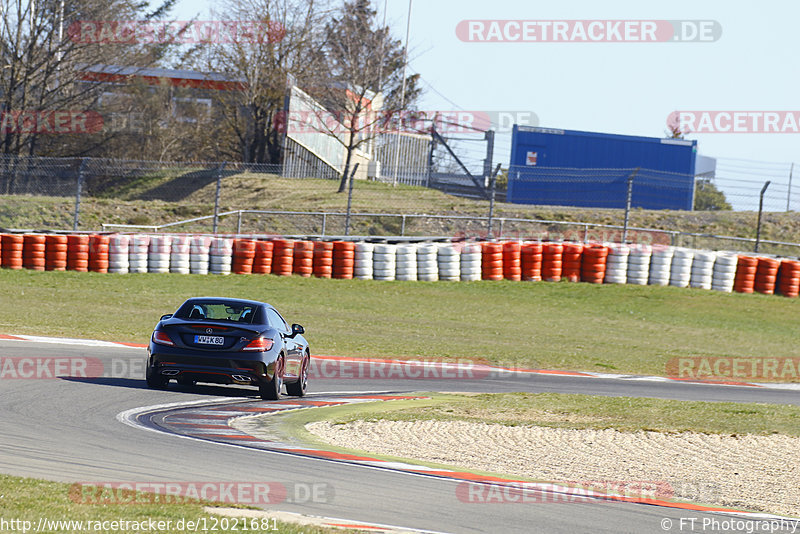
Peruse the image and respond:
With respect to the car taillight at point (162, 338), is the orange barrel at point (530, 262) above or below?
above

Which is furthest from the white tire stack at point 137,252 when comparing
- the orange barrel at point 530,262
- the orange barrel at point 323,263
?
the orange barrel at point 530,262

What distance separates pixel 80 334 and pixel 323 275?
29.1 ft

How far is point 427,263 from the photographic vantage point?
2680 centimetres

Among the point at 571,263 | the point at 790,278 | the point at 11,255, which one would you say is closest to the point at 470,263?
the point at 571,263

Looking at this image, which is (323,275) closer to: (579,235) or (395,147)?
(579,235)

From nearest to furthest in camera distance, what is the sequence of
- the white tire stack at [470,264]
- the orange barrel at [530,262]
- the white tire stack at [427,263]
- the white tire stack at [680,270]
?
1. the white tire stack at [427,263]
2. the white tire stack at [470,264]
3. the orange barrel at [530,262]
4. the white tire stack at [680,270]

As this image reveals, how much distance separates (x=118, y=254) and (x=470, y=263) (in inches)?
338

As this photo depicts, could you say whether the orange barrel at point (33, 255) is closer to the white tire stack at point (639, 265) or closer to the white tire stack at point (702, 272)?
the white tire stack at point (639, 265)

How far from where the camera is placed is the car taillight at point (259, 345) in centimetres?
1181

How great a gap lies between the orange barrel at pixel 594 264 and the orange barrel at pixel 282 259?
7.63 m

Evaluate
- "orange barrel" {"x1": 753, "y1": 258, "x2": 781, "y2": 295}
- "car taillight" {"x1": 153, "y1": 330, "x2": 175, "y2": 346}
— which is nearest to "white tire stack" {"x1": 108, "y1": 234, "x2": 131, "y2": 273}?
"car taillight" {"x1": 153, "y1": 330, "x2": 175, "y2": 346}

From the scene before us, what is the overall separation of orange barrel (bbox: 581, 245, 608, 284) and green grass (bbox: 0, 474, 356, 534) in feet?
73.0

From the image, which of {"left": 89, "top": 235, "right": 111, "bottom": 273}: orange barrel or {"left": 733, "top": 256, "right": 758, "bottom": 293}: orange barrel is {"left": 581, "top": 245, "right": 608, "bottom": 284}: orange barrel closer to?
{"left": 733, "top": 256, "right": 758, "bottom": 293}: orange barrel

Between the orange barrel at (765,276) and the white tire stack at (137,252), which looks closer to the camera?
the white tire stack at (137,252)
